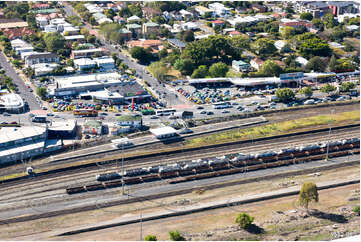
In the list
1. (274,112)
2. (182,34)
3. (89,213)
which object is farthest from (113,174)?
(182,34)

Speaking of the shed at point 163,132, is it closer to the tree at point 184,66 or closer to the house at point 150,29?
the tree at point 184,66

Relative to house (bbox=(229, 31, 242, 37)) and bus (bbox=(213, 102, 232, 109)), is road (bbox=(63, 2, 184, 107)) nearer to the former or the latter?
bus (bbox=(213, 102, 232, 109))

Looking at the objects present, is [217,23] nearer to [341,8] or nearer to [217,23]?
[217,23]

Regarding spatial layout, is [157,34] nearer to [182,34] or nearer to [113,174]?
[182,34]

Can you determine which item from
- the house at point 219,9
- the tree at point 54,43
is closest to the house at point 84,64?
the tree at point 54,43

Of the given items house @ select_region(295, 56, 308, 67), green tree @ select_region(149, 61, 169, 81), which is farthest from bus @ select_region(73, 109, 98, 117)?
house @ select_region(295, 56, 308, 67)

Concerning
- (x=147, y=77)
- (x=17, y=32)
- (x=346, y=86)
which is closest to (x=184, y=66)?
(x=147, y=77)

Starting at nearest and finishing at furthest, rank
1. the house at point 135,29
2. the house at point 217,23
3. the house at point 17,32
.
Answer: the house at point 17,32
the house at point 135,29
the house at point 217,23

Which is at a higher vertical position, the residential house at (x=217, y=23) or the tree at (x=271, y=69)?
the residential house at (x=217, y=23)
